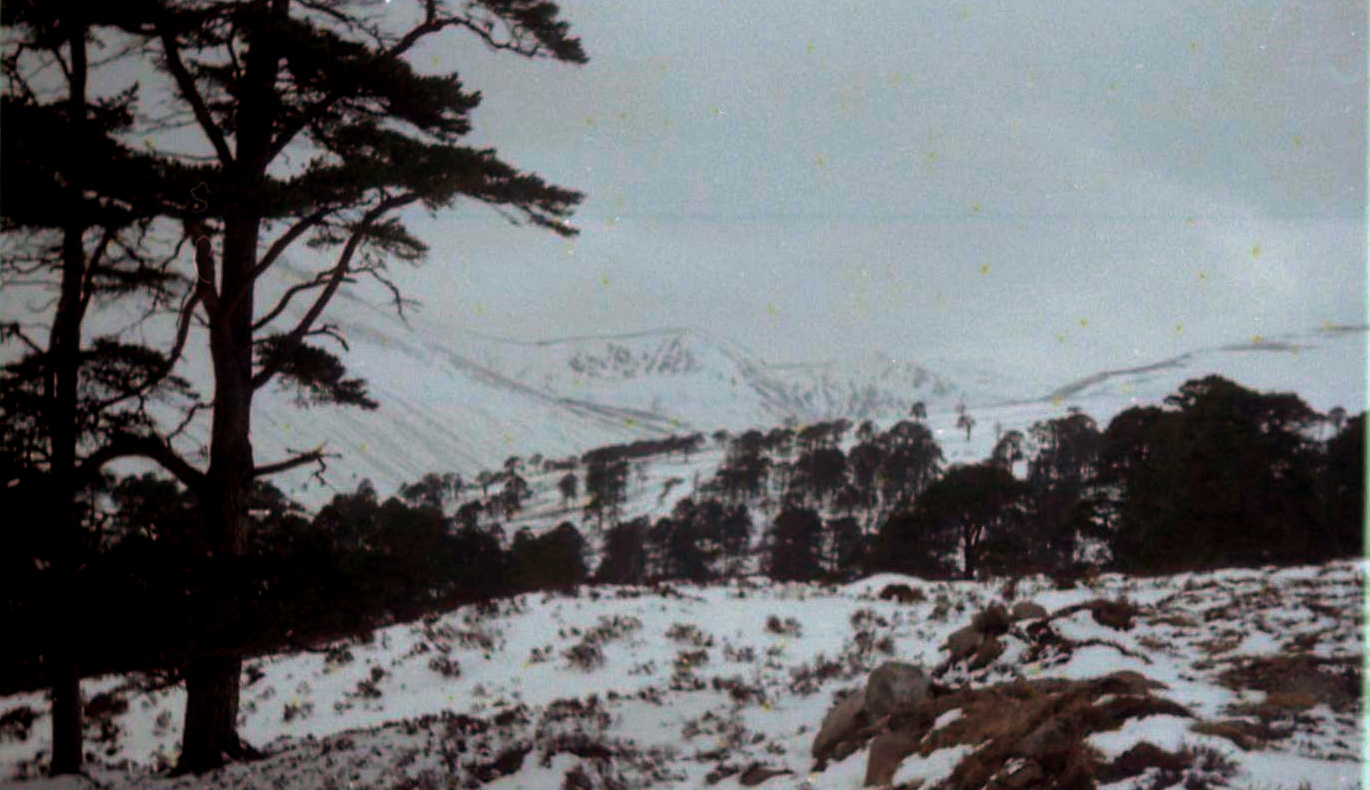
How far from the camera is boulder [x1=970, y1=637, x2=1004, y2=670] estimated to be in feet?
28.0

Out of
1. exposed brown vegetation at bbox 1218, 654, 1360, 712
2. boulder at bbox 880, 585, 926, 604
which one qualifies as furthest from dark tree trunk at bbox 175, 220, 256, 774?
boulder at bbox 880, 585, 926, 604

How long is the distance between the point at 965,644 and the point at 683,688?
366 cm

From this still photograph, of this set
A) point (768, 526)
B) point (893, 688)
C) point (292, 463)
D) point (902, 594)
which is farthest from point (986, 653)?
point (768, 526)

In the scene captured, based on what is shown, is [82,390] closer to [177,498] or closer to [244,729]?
[177,498]

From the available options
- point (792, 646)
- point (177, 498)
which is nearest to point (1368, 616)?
point (792, 646)

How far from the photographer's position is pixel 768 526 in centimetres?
5088

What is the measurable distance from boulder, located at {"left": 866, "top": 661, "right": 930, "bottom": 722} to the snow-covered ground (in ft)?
2.45

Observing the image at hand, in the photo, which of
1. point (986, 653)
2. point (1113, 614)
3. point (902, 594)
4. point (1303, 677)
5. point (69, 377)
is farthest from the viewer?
point (902, 594)

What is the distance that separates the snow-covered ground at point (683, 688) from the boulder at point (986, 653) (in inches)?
5.6

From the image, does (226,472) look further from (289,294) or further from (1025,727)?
(1025,727)

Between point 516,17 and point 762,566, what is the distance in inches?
1512

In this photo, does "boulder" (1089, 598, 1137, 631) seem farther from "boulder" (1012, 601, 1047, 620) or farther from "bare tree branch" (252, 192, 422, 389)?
"bare tree branch" (252, 192, 422, 389)

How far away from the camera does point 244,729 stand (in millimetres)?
11312

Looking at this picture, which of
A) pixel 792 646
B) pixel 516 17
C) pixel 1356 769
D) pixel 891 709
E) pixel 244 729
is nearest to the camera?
pixel 1356 769
